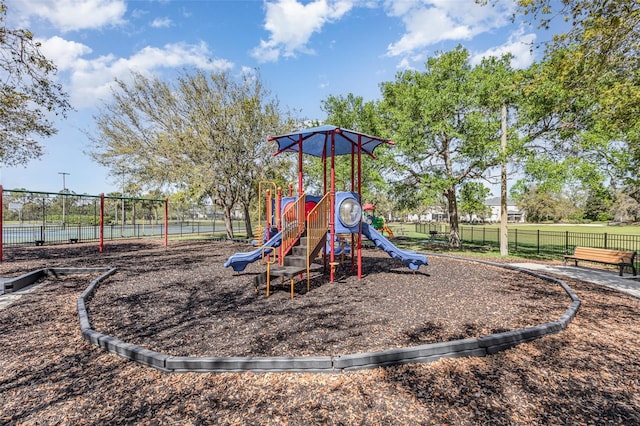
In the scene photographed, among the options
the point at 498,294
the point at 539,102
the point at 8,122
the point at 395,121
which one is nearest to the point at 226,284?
the point at 498,294

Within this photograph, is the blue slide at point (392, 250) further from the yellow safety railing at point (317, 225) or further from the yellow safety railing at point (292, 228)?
the yellow safety railing at point (292, 228)

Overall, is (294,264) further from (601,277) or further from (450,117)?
(450,117)

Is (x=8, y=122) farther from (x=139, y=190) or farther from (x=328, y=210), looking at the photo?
(x=328, y=210)

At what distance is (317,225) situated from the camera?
7.86 metres

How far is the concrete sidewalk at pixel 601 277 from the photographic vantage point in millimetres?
7789

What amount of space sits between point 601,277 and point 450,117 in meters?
9.55

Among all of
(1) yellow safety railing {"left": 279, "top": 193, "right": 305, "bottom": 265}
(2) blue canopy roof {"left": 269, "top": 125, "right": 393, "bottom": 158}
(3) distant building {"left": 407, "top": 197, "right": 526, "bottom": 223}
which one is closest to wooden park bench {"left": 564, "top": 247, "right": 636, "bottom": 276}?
(2) blue canopy roof {"left": 269, "top": 125, "right": 393, "bottom": 158}

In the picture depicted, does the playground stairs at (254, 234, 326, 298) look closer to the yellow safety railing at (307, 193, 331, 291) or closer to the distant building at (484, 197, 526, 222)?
the yellow safety railing at (307, 193, 331, 291)

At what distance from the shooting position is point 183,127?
61.4 feet

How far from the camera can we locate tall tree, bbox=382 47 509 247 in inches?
548

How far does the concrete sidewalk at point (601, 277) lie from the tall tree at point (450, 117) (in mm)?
5335

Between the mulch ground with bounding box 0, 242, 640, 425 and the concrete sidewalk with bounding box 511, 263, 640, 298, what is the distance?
0.83 metres

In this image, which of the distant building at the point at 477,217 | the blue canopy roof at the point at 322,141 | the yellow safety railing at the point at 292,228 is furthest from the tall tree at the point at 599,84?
the distant building at the point at 477,217

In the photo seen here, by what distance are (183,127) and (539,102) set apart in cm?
1900
